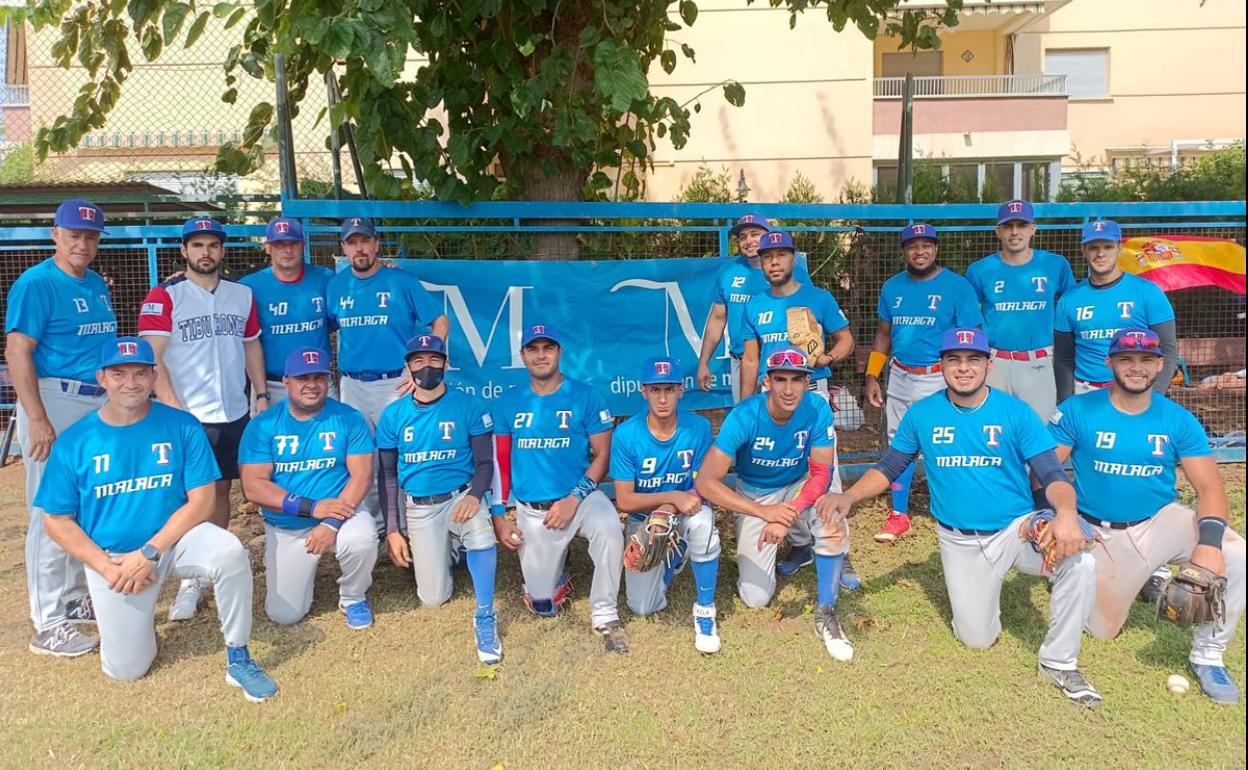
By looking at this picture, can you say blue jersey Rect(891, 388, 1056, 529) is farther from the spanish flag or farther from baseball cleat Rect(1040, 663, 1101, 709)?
the spanish flag

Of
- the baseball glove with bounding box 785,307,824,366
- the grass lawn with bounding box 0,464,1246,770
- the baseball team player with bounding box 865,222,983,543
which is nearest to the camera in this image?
the grass lawn with bounding box 0,464,1246,770

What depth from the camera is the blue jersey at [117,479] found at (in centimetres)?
382

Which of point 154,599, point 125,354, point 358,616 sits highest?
point 125,354

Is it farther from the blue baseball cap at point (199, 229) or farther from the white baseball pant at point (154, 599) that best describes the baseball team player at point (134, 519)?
the blue baseball cap at point (199, 229)

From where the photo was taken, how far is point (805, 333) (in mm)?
4961

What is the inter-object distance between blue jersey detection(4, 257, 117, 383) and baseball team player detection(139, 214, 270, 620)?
24 cm

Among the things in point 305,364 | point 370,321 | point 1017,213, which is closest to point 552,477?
point 305,364

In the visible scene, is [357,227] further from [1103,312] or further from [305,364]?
[1103,312]

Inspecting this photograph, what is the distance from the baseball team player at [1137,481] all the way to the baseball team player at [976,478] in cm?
22

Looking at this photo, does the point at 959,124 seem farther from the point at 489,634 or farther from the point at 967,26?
the point at 489,634

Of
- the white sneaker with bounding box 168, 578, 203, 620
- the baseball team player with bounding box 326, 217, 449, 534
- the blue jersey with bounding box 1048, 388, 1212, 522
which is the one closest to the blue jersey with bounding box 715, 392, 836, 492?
the blue jersey with bounding box 1048, 388, 1212, 522

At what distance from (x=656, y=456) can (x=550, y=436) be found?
58 cm

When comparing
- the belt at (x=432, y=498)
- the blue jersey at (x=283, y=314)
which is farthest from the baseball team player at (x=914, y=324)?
the blue jersey at (x=283, y=314)

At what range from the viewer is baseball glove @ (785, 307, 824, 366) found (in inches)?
195
